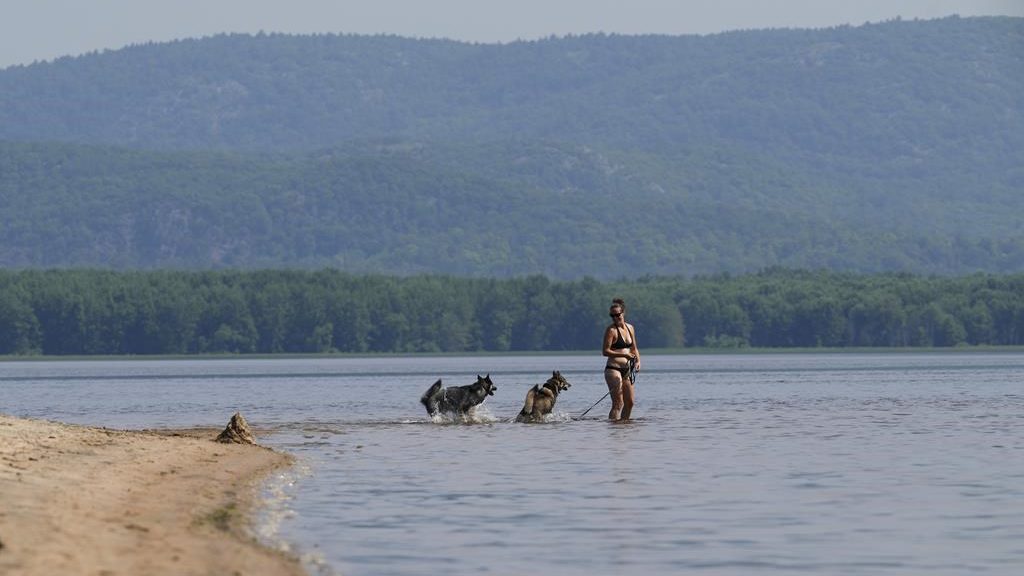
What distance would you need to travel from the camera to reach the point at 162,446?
28.0 m

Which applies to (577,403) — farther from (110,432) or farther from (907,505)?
(907,505)

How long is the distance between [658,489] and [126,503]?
6871 mm

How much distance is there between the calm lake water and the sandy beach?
2.32 ft

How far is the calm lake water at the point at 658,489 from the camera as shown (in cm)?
1809

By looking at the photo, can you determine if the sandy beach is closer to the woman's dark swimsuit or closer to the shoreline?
the woman's dark swimsuit

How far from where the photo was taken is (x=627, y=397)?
36750 millimetres

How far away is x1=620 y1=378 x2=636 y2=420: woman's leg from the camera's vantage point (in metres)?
36.5

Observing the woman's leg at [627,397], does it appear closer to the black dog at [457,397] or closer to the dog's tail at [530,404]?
the dog's tail at [530,404]

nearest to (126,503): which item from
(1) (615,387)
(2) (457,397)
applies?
(1) (615,387)

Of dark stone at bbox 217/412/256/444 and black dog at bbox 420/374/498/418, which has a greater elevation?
black dog at bbox 420/374/498/418

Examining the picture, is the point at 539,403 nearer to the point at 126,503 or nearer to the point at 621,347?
the point at 621,347

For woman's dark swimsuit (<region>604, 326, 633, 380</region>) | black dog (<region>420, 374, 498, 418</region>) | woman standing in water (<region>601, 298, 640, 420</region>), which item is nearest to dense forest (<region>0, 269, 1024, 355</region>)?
black dog (<region>420, 374, 498, 418</region>)

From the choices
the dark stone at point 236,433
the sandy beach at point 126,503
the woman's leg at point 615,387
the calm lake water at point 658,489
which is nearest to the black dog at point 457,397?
the calm lake water at point 658,489

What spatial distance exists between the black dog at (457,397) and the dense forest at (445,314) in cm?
12227
